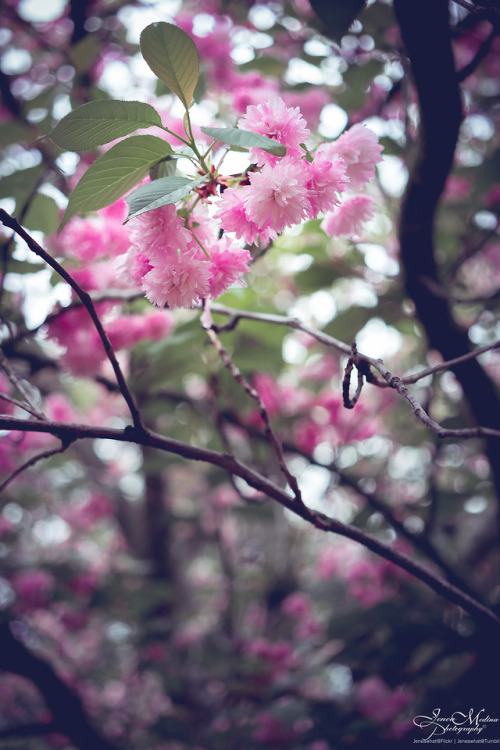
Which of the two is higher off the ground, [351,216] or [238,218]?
[351,216]

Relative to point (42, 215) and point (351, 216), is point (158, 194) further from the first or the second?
point (42, 215)

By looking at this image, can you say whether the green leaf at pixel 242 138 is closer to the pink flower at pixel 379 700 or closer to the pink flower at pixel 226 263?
the pink flower at pixel 226 263

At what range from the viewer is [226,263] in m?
0.76

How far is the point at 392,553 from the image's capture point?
742 millimetres

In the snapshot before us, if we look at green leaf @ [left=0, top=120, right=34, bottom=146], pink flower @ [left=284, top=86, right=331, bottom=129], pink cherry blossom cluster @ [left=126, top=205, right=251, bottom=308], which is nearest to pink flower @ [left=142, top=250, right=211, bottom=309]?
pink cherry blossom cluster @ [left=126, top=205, right=251, bottom=308]

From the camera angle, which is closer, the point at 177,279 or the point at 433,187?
the point at 177,279

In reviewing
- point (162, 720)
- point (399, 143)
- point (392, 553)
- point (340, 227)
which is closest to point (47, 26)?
point (399, 143)

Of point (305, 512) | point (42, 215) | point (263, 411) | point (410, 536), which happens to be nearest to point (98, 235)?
point (42, 215)

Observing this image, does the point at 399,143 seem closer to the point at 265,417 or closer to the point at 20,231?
the point at 265,417

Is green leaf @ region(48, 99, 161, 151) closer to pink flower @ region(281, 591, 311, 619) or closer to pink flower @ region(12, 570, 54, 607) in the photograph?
pink flower @ region(281, 591, 311, 619)

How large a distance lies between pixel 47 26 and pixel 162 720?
3.63 meters

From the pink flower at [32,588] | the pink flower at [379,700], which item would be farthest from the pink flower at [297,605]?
the pink flower at [32,588]

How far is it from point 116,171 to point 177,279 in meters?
0.18

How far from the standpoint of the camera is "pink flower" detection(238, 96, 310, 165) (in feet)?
2.21
